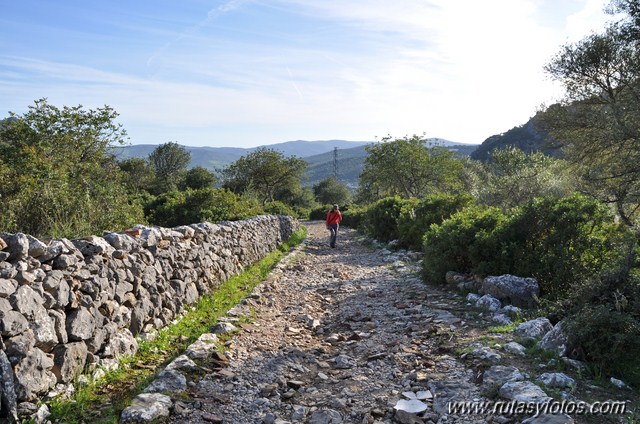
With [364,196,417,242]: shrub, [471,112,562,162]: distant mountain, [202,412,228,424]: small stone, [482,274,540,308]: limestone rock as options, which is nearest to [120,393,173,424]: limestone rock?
[202,412,228,424]: small stone

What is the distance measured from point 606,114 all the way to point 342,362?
13301mm

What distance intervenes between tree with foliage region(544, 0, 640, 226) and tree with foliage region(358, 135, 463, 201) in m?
15.6

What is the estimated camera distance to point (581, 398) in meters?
3.95

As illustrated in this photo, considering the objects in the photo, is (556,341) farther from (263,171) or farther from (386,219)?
(263,171)

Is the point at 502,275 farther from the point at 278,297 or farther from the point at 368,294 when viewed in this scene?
the point at 278,297

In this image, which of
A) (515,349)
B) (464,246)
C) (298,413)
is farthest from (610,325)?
(464,246)

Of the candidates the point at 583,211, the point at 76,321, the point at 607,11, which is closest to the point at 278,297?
the point at 76,321

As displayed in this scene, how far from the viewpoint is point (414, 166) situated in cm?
3512

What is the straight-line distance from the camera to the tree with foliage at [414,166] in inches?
1366

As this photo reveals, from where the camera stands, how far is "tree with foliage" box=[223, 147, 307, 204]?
1859 inches

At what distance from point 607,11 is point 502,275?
12552mm

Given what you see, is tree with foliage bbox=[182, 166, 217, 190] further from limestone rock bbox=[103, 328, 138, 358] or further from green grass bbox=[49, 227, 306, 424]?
limestone rock bbox=[103, 328, 138, 358]

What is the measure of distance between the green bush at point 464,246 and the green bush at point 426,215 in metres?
5.19

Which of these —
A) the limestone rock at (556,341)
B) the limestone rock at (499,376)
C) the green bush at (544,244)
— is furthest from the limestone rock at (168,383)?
the green bush at (544,244)
